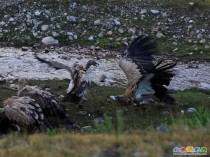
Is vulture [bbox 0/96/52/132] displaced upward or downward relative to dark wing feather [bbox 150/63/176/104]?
downward

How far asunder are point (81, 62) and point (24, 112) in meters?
6.74

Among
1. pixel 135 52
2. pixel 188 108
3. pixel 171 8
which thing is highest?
pixel 171 8

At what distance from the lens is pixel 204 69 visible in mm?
16016

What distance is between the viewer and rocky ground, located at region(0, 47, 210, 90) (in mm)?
14453

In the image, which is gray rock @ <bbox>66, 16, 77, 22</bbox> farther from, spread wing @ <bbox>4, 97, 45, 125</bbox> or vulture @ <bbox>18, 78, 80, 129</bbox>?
spread wing @ <bbox>4, 97, 45, 125</bbox>

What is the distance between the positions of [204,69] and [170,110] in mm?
5470

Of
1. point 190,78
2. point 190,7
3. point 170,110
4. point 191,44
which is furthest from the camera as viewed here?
point 190,7

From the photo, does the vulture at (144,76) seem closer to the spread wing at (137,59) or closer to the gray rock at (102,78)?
the spread wing at (137,59)

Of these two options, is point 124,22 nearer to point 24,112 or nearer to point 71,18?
point 71,18

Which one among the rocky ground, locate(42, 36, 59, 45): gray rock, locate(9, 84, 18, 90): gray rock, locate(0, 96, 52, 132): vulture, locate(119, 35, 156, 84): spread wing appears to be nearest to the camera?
locate(0, 96, 52, 132): vulture

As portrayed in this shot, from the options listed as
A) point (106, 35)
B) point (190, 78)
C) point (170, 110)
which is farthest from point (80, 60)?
point (170, 110)

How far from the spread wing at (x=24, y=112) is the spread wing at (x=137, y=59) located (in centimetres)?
279

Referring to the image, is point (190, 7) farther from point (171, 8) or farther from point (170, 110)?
point (170, 110)

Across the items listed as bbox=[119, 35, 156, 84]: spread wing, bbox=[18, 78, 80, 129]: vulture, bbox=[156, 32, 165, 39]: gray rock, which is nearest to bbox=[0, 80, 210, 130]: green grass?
bbox=[18, 78, 80, 129]: vulture
